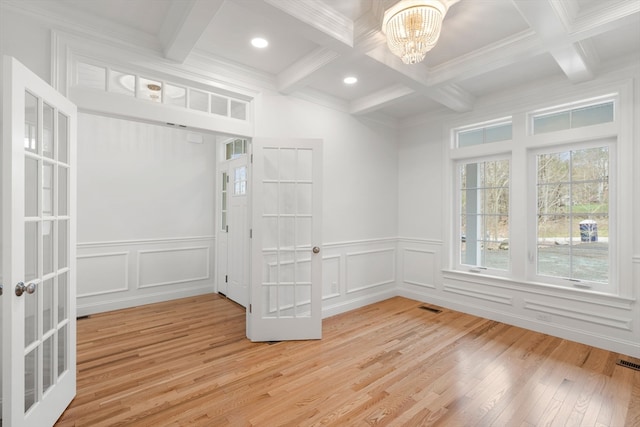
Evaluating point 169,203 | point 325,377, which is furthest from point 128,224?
point 325,377

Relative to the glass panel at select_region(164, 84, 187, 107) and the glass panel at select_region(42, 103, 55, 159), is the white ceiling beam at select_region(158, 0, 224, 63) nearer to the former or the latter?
the glass panel at select_region(164, 84, 187, 107)

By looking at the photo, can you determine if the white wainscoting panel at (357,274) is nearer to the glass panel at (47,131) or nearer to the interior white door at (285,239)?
the interior white door at (285,239)

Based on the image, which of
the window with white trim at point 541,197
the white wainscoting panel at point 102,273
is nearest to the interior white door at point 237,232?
the white wainscoting panel at point 102,273

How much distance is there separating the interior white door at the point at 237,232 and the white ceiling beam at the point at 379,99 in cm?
169

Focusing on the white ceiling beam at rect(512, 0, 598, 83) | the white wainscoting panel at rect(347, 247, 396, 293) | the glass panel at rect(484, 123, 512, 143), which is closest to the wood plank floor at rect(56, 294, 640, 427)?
the white wainscoting panel at rect(347, 247, 396, 293)

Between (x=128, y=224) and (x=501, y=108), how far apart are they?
5.20 metres

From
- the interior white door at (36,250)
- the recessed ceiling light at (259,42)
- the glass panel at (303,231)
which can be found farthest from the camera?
the glass panel at (303,231)

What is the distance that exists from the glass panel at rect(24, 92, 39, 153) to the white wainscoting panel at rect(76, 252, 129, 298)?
2.73 m

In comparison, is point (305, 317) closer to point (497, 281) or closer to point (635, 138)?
point (497, 281)

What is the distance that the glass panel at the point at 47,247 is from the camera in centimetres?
182

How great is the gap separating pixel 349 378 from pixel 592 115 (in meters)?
3.62

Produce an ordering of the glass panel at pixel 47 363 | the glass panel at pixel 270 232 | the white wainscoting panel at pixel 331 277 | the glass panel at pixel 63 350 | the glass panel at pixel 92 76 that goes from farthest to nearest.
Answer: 1. the white wainscoting panel at pixel 331 277
2. the glass panel at pixel 270 232
3. the glass panel at pixel 92 76
4. the glass panel at pixel 63 350
5. the glass panel at pixel 47 363

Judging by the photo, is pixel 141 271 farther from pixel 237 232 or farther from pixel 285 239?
pixel 285 239

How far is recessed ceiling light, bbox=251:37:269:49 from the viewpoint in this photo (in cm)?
264
